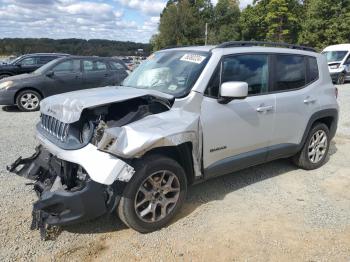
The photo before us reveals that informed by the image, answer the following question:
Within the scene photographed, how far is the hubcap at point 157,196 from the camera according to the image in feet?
11.6

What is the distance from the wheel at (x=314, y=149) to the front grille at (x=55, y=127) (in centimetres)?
343

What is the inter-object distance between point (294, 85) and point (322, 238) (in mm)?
2143

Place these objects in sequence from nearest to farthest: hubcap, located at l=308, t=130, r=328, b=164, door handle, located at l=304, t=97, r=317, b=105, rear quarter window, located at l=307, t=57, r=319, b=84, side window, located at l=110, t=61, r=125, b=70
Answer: door handle, located at l=304, t=97, r=317, b=105
rear quarter window, located at l=307, t=57, r=319, b=84
hubcap, located at l=308, t=130, r=328, b=164
side window, located at l=110, t=61, r=125, b=70

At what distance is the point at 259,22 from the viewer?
201 ft

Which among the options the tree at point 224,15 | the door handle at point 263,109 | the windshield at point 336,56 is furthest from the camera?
the tree at point 224,15

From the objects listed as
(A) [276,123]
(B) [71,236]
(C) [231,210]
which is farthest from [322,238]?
(B) [71,236]

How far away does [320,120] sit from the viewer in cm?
557

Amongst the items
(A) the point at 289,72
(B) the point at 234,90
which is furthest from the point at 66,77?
(B) the point at 234,90

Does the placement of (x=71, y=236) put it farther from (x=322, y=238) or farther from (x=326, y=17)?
(x=326, y=17)

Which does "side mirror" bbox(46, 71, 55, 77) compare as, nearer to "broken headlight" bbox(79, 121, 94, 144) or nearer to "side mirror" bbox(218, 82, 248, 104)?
"broken headlight" bbox(79, 121, 94, 144)

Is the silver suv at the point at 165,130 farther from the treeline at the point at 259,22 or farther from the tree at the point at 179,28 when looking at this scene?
the tree at the point at 179,28

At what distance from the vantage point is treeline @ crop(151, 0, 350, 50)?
137 feet

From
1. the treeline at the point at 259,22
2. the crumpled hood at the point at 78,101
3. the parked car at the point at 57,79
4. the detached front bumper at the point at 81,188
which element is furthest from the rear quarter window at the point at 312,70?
the treeline at the point at 259,22

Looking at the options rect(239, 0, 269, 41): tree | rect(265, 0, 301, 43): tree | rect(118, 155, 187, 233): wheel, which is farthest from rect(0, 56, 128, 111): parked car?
rect(239, 0, 269, 41): tree
